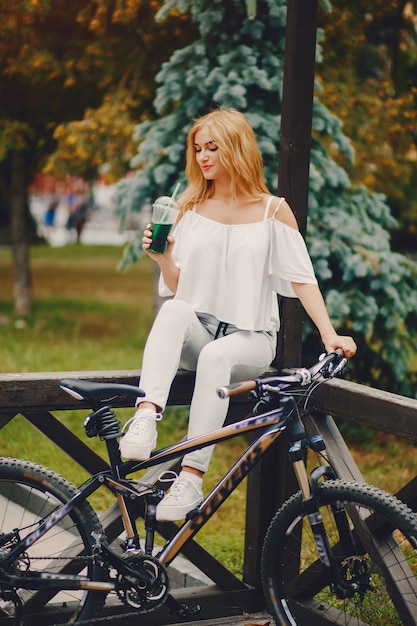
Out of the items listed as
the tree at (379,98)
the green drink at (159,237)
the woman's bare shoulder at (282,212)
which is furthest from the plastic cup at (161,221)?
the tree at (379,98)

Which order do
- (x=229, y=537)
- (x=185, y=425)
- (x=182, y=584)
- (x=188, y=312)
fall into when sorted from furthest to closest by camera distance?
(x=185, y=425) < (x=229, y=537) < (x=182, y=584) < (x=188, y=312)

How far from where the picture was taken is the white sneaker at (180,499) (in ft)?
10.6

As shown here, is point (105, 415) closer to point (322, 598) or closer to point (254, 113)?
point (322, 598)

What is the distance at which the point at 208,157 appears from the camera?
348cm

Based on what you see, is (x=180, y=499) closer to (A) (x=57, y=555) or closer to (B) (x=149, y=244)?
(A) (x=57, y=555)

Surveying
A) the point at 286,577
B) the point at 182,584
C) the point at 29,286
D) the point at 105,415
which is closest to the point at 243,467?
the point at 105,415

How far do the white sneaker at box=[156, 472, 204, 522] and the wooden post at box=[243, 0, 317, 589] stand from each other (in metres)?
0.65

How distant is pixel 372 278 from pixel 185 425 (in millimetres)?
1845

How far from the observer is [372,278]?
6773 mm

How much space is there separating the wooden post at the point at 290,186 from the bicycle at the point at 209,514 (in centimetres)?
52

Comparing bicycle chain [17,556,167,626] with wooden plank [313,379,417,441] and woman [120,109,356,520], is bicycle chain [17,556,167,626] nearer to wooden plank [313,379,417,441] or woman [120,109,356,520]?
woman [120,109,356,520]

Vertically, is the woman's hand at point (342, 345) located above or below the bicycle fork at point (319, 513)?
above

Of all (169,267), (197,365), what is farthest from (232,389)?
(169,267)

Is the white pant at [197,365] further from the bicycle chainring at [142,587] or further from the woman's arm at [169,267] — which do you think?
the bicycle chainring at [142,587]
